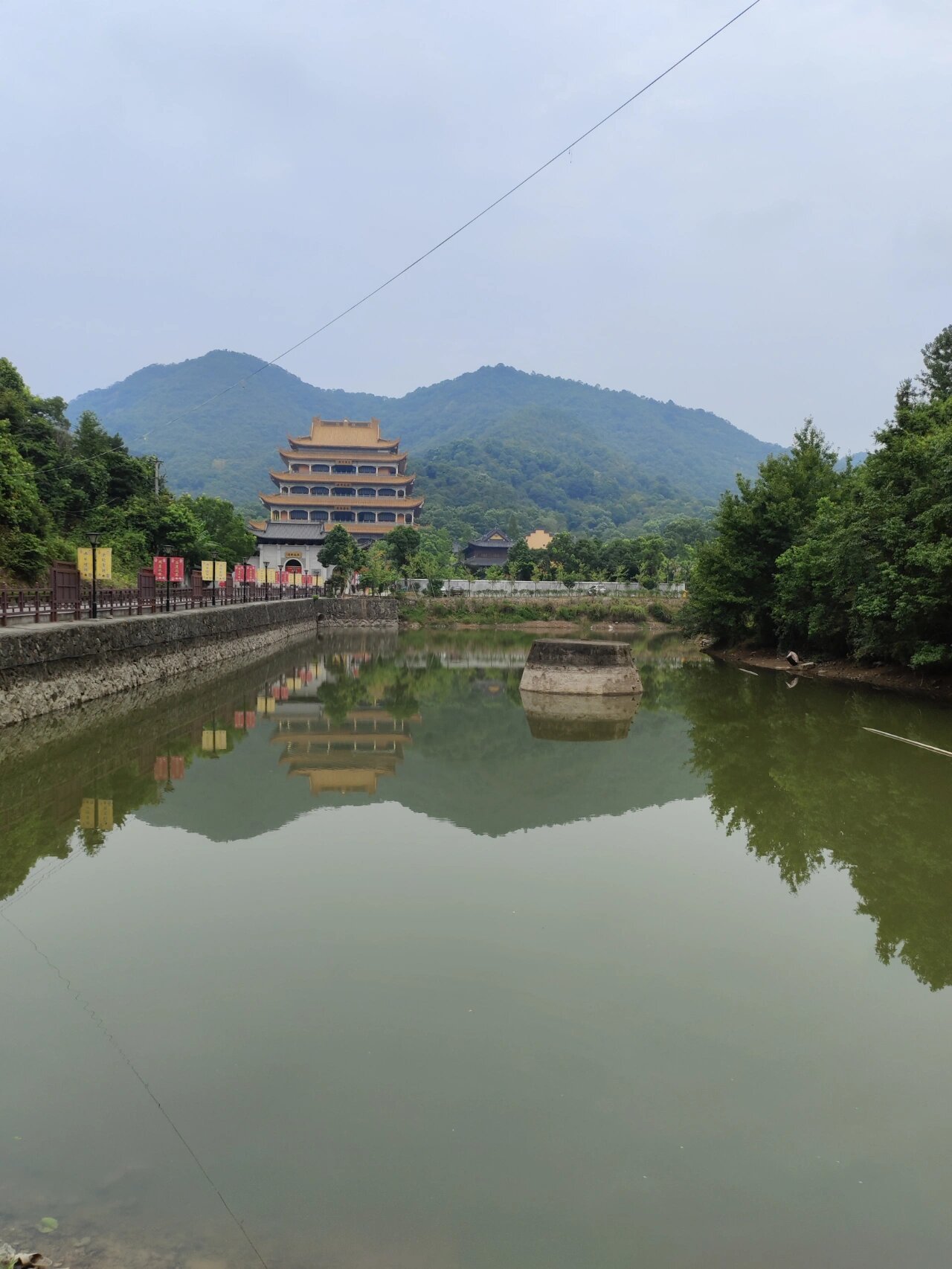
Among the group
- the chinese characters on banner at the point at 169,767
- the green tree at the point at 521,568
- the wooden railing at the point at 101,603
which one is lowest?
the chinese characters on banner at the point at 169,767

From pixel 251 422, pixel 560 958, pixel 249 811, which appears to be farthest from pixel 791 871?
pixel 251 422

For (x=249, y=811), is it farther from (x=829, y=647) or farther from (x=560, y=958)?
(x=829, y=647)

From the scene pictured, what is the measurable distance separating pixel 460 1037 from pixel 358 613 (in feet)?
181

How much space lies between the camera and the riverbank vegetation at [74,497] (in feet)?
93.7

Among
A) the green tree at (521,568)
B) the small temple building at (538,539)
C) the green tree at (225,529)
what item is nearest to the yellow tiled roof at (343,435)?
the green tree at (521,568)

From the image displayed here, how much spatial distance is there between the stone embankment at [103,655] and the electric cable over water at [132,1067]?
8.86 m

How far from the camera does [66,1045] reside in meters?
5.80

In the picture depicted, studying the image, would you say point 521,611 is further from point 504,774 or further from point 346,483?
point 504,774

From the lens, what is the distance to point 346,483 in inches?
3233

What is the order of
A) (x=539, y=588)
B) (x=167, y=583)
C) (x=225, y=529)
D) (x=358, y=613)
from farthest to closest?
(x=539, y=588) → (x=358, y=613) → (x=225, y=529) → (x=167, y=583)

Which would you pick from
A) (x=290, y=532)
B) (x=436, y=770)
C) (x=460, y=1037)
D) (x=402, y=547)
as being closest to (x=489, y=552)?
(x=402, y=547)

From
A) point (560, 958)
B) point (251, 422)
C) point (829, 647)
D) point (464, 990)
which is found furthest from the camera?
point (251, 422)

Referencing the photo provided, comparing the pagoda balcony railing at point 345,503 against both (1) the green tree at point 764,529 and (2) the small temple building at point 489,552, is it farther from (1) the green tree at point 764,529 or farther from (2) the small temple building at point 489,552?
(1) the green tree at point 764,529

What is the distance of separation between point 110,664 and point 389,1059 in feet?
55.2
